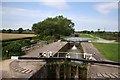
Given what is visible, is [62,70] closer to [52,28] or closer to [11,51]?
[11,51]

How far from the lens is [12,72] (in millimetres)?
12555

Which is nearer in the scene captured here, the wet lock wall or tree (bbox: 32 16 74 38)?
the wet lock wall

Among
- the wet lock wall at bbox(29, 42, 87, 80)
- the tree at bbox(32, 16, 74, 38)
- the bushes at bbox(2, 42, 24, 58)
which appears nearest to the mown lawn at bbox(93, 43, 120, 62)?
the wet lock wall at bbox(29, 42, 87, 80)

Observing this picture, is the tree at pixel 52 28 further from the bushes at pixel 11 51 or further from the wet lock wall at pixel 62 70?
the wet lock wall at pixel 62 70

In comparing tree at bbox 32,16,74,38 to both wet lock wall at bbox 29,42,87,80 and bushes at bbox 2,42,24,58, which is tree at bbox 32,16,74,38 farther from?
wet lock wall at bbox 29,42,87,80

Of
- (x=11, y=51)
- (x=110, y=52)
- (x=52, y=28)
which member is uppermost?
(x=52, y=28)

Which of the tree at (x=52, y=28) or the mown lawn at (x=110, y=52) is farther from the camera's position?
the tree at (x=52, y=28)

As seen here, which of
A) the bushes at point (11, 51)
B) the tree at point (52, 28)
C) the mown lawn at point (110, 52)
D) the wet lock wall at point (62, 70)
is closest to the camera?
the wet lock wall at point (62, 70)

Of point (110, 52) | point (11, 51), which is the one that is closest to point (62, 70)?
point (11, 51)

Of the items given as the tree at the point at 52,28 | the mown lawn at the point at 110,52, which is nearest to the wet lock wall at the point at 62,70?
the mown lawn at the point at 110,52

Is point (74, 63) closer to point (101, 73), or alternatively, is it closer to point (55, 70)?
point (55, 70)

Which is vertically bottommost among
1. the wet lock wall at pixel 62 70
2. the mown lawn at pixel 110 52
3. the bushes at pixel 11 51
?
the wet lock wall at pixel 62 70

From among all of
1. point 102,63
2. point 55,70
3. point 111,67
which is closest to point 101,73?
point 111,67

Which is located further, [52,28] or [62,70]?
[52,28]
